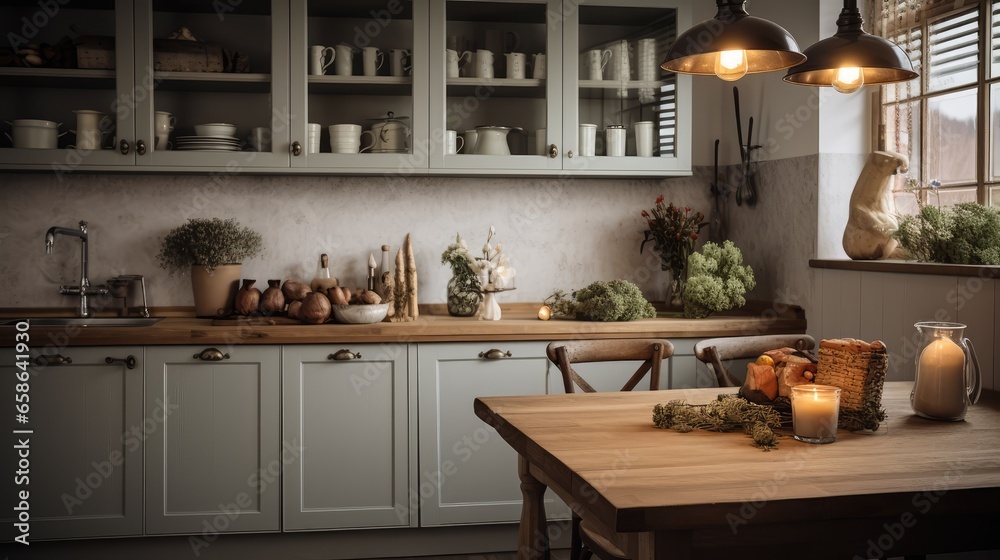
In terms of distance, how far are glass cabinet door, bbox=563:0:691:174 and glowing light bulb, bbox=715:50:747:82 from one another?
1.62 meters

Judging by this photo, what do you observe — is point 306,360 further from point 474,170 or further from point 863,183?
point 863,183

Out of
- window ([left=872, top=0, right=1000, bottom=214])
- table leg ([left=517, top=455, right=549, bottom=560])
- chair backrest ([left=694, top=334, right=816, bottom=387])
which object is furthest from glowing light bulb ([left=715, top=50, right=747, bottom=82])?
window ([left=872, top=0, right=1000, bottom=214])

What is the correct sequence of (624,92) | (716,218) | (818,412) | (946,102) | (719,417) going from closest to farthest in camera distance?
(818,412) → (719,417) → (946,102) → (624,92) → (716,218)

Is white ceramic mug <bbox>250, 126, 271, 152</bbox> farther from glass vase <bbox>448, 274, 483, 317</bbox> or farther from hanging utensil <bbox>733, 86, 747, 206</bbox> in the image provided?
hanging utensil <bbox>733, 86, 747, 206</bbox>

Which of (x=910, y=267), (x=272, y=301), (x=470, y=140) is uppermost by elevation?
(x=470, y=140)

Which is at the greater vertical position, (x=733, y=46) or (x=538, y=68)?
(x=538, y=68)

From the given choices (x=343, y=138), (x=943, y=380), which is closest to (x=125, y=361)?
(x=343, y=138)

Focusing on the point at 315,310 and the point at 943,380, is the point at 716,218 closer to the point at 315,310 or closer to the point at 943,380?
the point at 315,310

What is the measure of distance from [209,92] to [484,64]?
112cm

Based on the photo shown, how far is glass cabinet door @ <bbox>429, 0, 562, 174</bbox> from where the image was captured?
342 cm

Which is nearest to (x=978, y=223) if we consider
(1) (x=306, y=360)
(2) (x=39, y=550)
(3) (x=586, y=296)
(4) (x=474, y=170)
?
(3) (x=586, y=296)

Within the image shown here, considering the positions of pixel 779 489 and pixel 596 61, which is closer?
pixel 779 489

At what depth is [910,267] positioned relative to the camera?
2715 mm

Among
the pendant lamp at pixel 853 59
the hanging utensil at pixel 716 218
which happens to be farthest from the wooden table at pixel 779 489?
the hanging utensil at pixel 716 218
